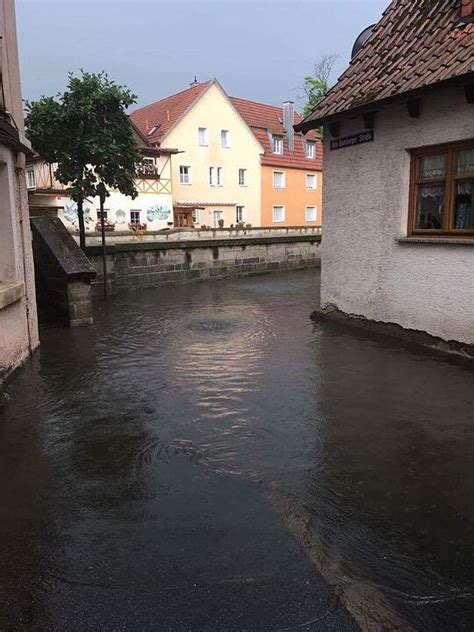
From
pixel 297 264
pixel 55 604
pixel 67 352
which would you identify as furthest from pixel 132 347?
pixel 297 264

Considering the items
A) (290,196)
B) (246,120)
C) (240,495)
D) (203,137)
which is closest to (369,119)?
(240,495)

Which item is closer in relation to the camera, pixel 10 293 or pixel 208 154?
pixel 10 293

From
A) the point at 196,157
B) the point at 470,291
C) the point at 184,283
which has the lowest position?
the point at 184,283

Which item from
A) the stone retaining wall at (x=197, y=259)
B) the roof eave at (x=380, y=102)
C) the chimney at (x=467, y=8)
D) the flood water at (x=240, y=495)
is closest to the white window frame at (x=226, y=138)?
the stone retaining wall at (x=197, y=259)

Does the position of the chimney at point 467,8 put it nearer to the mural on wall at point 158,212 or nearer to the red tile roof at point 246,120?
the mural on wall at point 158,212

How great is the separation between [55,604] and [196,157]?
129ft

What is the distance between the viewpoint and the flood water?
109 inches

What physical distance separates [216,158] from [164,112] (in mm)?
5113

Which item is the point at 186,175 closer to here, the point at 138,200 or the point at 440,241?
the point at 138,200

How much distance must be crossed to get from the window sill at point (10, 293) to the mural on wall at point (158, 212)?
29292 mm

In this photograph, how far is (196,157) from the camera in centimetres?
3988

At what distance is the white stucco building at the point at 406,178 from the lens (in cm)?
738

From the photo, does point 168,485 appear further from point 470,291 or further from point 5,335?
point 470,291

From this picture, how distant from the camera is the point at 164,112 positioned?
133ft
